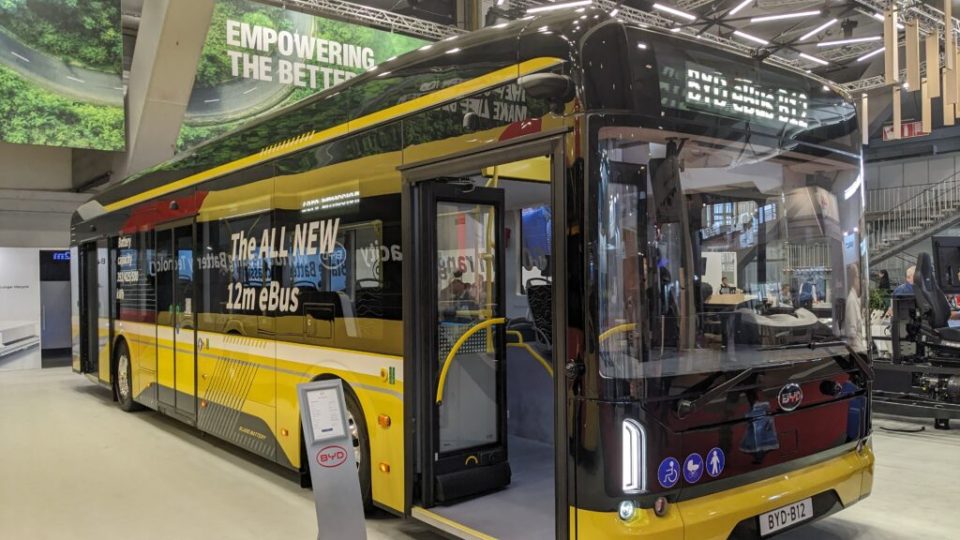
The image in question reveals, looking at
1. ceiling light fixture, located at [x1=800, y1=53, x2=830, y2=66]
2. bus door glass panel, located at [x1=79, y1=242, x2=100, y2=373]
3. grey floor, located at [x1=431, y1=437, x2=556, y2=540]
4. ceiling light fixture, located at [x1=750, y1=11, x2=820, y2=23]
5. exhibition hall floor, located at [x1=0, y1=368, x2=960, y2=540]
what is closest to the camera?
grey floor, located at [x1=431, y1=437, x2=556, y2=540]

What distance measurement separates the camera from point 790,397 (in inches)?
123

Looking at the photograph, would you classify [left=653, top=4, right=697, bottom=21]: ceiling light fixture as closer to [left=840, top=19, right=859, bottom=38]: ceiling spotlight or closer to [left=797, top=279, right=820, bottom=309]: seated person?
[left=840, top=19, right=859, bottom=38]: ceiling spotlight

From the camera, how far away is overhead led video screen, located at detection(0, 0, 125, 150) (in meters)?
8.79

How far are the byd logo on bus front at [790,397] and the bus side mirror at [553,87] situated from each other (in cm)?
155

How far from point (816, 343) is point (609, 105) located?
1550 millimetres

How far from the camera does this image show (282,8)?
28.2ft

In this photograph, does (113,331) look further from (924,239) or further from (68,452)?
(924,239)

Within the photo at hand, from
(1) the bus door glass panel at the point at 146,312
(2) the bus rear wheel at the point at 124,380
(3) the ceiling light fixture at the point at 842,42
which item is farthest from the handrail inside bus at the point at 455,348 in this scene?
(3) the ceiling light fixture at the point at 842,42

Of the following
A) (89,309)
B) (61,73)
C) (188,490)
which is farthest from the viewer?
(89,309)

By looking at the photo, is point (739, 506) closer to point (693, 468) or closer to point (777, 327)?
point (693, 468)

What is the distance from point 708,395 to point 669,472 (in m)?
0.33

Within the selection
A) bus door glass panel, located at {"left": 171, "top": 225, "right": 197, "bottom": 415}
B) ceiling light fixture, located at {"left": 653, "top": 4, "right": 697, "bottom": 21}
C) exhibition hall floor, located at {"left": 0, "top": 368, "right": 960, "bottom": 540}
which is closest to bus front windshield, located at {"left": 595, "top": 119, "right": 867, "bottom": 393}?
exhibition hall floor, located at {"left": 0, "top": 368, "right": 960, "bottom": 540}

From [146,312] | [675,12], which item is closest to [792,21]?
[675,12]

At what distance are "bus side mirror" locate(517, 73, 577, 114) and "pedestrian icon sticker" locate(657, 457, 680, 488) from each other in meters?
1.41
